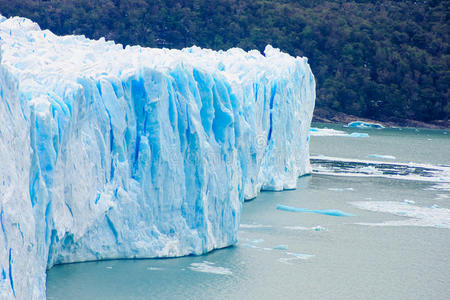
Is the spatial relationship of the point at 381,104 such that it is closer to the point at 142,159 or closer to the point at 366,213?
the point at 366,213

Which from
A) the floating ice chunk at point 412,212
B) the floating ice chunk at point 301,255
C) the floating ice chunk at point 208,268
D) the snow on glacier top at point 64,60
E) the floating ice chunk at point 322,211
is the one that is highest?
the snow on glacier top at point 64,60

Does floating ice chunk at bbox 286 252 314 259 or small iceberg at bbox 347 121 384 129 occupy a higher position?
floating ice chunk at bbox 286 252 314 259

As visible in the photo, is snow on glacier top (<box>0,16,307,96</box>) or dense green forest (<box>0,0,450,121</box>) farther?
dense green forest (<box>0,0,450,121</box>)

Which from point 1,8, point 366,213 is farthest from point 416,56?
point 366,213

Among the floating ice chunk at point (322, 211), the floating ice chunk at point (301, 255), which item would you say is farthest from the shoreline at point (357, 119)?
the floating ice chunk at point (301, 255)

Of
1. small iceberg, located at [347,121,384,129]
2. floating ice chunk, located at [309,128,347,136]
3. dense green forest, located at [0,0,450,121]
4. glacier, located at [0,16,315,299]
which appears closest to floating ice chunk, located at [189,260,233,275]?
glacier, located at [0,16,315,299]

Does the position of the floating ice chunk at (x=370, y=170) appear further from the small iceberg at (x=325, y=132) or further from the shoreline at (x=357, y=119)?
the shoreline at (x=357, y=119)

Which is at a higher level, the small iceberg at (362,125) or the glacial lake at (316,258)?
the glacial lake at (316,258)

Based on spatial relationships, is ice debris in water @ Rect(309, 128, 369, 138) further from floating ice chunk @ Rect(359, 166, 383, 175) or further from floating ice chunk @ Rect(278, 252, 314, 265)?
floating ice chunk @ Rect(278, 252, 314, 265)
